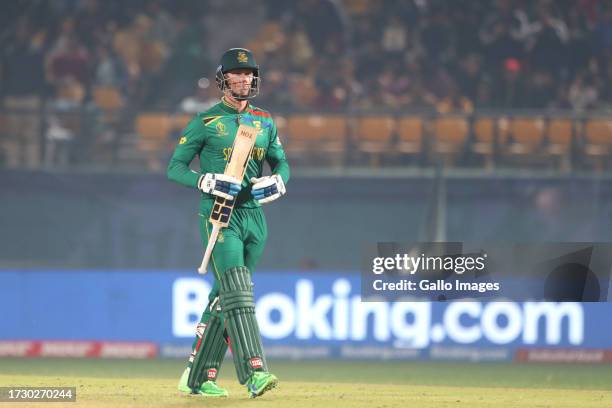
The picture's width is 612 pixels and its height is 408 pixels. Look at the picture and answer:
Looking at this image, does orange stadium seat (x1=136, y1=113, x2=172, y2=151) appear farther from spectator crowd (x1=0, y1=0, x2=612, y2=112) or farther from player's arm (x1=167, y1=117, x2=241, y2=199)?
player's arm (x1=167, y1=117, x2=241, y2=199)

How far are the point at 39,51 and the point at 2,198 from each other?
8.40 ft

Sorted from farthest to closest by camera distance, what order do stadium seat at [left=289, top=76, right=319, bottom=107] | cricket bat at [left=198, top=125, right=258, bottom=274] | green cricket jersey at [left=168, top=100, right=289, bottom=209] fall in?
stadium seat at [left=289, top=76, right=319, bottom=107]
green cricket jersey at [left=168, top=100, right=289, bottom=209]
cricket bat at [left=198, top=125, right=258, bottom=274]

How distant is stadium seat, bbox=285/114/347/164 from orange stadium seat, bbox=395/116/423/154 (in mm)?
715

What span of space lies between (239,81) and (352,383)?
151 inches

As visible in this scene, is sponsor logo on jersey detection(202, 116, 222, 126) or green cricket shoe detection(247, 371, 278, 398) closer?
green cricket shoe detection(247, 371, 278, 398)

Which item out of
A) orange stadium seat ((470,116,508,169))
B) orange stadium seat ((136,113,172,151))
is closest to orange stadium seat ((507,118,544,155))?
orange stadium seat ((470,116,508,169))

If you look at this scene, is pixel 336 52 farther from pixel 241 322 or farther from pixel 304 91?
pixel 241 322

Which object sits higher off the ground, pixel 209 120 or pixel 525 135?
pixel 525 135

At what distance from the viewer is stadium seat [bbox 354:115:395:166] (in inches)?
624

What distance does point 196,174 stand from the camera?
7.31 meters

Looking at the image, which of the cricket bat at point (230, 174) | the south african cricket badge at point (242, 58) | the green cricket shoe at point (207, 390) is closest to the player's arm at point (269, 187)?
the cricket bat at point (230, 174)

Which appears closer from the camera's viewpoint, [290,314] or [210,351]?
[210,351]

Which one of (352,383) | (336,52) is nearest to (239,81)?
(352,383)

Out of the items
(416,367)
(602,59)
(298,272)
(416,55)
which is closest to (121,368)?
(298,272)
